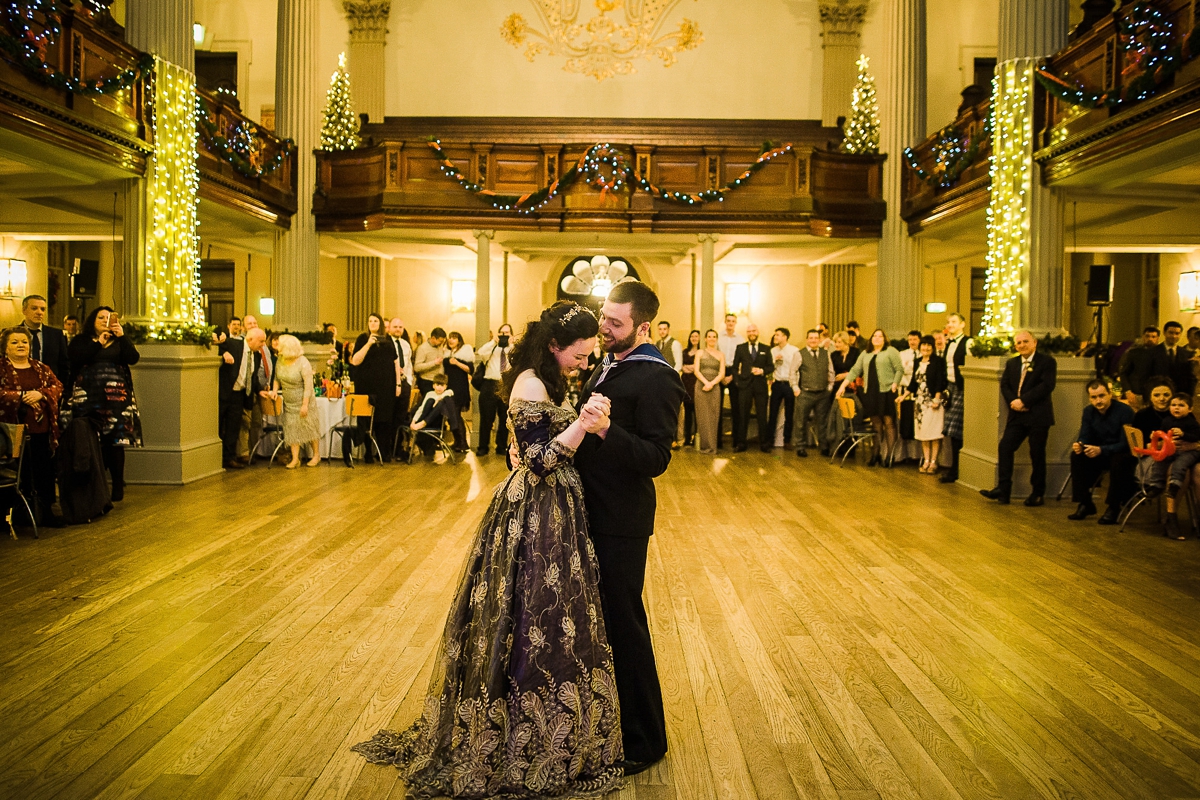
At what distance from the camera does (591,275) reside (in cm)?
1703

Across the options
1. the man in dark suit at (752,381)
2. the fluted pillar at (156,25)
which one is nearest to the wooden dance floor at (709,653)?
the fluted pillar at (156,25)

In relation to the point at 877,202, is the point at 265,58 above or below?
above

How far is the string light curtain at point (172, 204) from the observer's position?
8281mm

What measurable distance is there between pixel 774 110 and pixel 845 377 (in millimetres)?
6788

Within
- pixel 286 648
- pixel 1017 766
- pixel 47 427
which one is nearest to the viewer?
pixel 1017 766

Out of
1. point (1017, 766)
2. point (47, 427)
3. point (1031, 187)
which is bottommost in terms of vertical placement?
point (1017, 766)

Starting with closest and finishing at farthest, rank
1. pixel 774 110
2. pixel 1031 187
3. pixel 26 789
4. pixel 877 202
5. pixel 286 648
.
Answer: pixel 26 789, pixel 286 648, pixel 1031 187, pixel 877 202, pixel 774 110

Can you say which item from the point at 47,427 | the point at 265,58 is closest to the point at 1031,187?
the point at 47,427

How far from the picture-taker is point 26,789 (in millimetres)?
2590

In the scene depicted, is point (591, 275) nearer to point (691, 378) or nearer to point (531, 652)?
point (691, 378)

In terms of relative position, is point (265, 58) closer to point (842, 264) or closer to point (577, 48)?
point (577, 48)

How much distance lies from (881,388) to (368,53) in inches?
407

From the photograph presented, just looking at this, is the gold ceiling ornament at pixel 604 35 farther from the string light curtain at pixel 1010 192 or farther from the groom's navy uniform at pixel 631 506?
the groom's navy uniform at pixel 631 506

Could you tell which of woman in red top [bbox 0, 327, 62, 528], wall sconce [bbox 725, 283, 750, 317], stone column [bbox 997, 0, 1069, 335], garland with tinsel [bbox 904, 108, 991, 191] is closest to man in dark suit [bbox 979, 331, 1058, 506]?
stone column [bbox 997, 0, 1069, 335]
